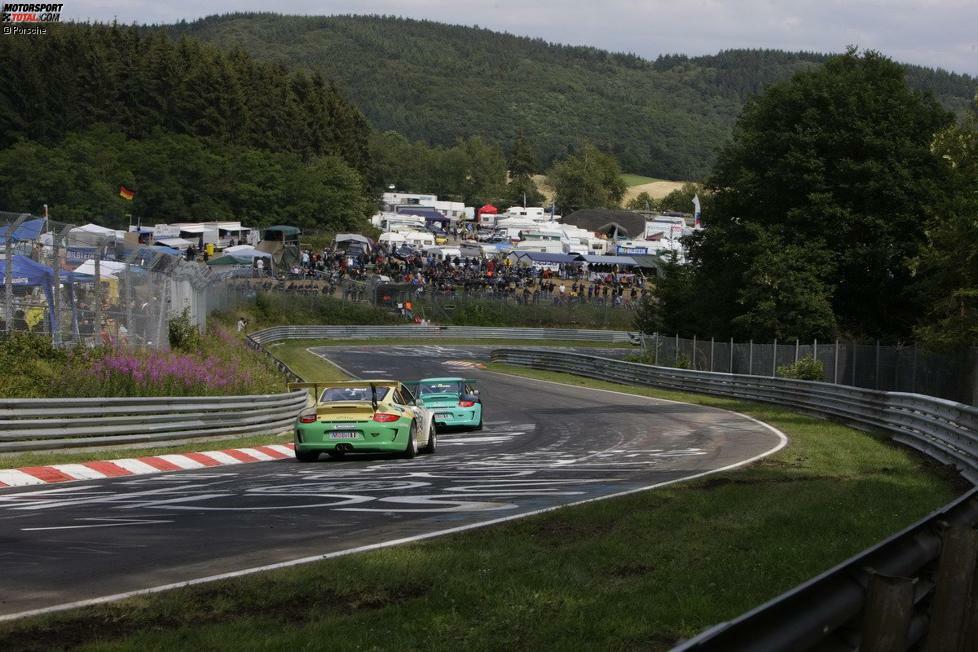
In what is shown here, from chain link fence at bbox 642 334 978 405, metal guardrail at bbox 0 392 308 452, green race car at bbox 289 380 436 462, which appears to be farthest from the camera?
chain link fence at bbox 642 334 978 405

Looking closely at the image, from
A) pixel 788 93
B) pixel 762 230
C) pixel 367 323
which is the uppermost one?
pixel 788 93

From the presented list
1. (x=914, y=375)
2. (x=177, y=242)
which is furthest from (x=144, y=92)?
(x=914, y=375)

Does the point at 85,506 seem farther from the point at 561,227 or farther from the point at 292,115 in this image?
the point at 292,115

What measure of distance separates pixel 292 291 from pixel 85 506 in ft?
207

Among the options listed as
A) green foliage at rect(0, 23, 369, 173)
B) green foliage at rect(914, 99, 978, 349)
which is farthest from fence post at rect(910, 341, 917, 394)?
green foliage at rect(0, 23, 369, 173)

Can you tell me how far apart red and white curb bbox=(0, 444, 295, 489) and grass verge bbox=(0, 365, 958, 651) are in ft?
24.8

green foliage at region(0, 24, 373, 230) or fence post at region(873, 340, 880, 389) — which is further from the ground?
green foliage at region(0, 24, 373, 230)

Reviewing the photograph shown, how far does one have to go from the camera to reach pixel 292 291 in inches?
2940

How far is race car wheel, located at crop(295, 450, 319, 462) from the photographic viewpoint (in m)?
18.6

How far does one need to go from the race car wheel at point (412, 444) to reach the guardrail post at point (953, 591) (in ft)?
46.1

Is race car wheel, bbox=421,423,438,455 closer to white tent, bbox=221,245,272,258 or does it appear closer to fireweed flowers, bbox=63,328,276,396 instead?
fireweed flowers, bbox=63,328,276,396

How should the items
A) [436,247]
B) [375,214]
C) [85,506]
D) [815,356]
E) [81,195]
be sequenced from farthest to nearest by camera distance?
[375,214]
[436,247]
[81,195]
[815,356]
[85,506]

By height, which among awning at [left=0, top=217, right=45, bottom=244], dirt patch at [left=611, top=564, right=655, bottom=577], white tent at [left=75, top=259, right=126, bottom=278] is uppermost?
awning at [left=0, top=217, right=45, bottom=244]

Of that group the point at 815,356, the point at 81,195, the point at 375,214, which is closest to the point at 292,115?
the point at 375,214
